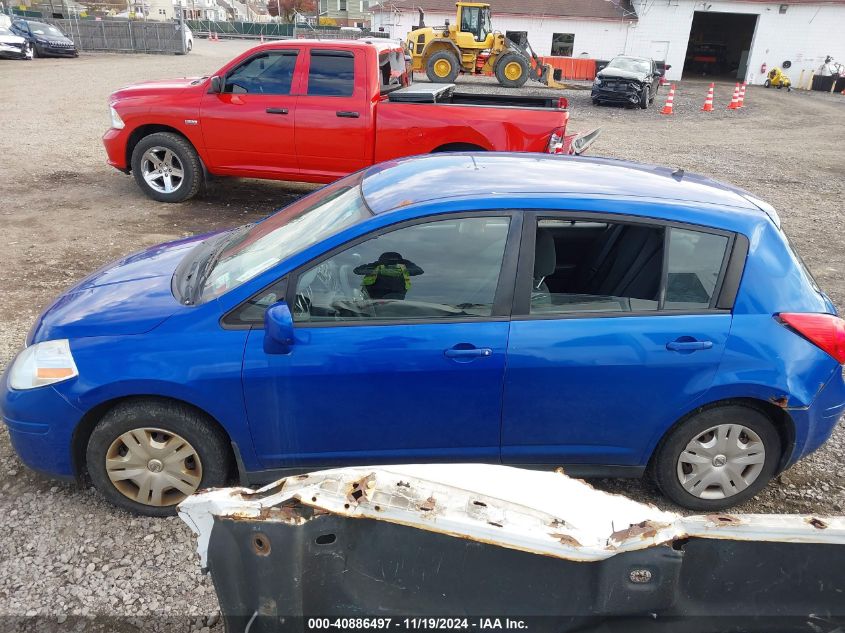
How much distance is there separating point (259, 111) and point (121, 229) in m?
2.04

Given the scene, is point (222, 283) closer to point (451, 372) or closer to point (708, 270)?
point (451, 372)

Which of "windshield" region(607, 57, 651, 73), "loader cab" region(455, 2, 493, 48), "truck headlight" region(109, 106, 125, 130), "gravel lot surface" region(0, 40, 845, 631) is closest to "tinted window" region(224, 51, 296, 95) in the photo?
"truck headlight" region(109, 106, 125, 130)

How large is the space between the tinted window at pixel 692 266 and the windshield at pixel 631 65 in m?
22.0

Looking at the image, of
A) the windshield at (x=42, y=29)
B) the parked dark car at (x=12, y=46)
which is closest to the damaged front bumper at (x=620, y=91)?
the parked dark car at (x=12, y=46)

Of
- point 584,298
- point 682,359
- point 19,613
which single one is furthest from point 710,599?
point 19,613

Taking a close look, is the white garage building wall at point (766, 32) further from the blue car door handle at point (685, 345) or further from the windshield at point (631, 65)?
the blue car door handle at point (685, 345)

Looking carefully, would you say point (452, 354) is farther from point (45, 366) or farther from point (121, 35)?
point (121, 35)

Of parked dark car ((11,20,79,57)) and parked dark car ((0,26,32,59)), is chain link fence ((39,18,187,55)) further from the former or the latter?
parked dark car ((0,26,32,59))

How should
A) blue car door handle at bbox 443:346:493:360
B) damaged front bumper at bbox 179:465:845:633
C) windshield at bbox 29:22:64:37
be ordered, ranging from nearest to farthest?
damaged front bumper at bbox 179:465:845:633 → blue car door handle at bbox 443:346:493:360 → windshield at bbox 29:22:64:37

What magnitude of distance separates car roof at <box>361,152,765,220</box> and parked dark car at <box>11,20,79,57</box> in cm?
3145

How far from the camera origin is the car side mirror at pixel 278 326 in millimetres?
2789

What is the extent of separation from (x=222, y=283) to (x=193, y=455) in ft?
2.68

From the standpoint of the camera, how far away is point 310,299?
3029 mm

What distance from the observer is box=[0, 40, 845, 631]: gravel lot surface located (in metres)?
2.95
